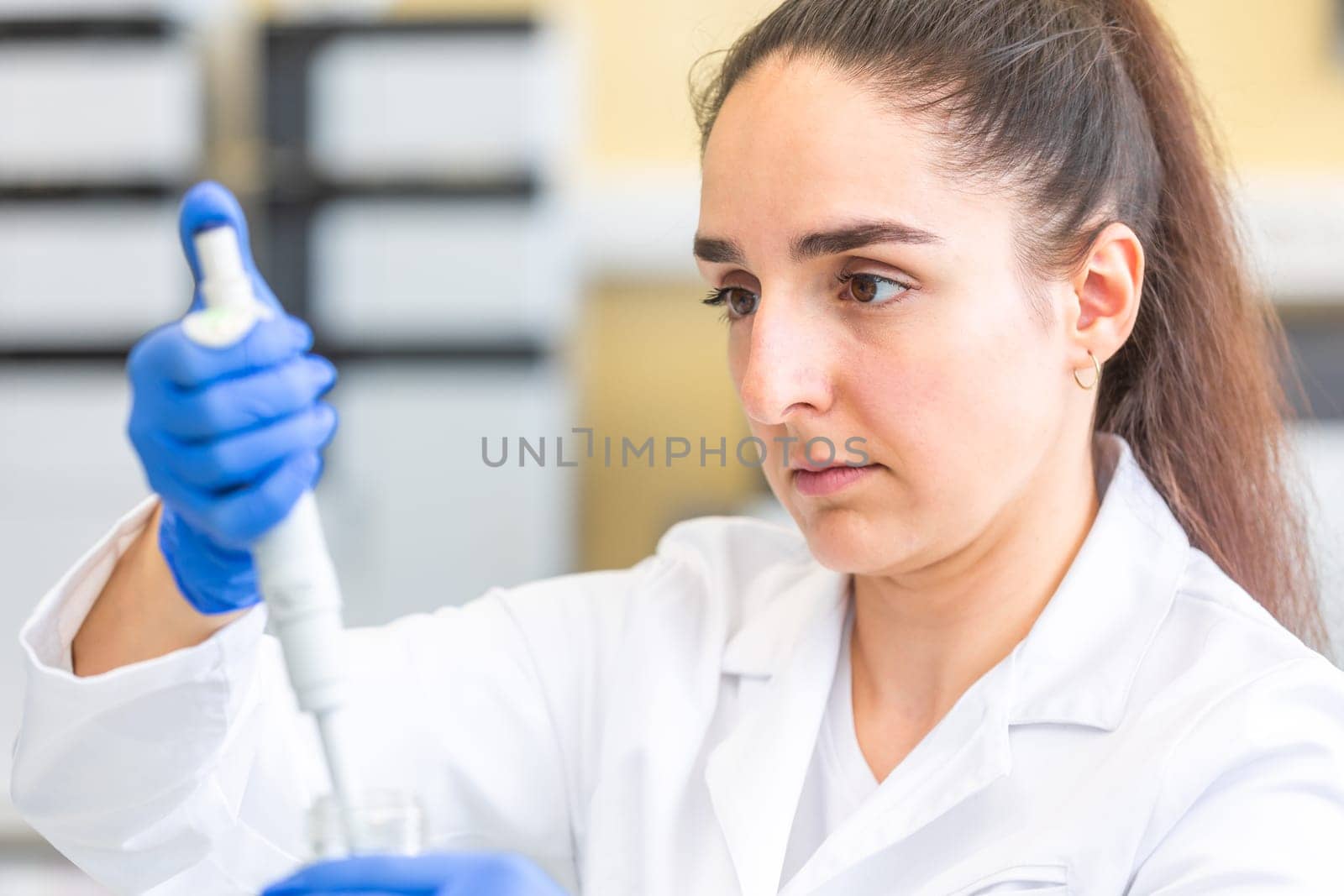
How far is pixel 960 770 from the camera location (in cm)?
89

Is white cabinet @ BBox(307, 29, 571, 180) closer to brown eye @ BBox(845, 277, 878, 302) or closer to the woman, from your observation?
the woman

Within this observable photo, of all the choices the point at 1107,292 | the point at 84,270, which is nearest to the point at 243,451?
the point at 1107,292

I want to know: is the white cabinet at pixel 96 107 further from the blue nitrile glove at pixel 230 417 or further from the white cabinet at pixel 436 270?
the blue nitrile glove at pixel 230 417

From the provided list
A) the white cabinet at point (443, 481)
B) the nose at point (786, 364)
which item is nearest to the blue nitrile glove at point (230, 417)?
the nose at point (786, 364)

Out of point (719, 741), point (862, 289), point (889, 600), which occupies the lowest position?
point (719, 741)

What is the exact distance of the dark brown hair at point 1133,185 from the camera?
3.03ft

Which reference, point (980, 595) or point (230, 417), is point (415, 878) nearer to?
point (230, 417)

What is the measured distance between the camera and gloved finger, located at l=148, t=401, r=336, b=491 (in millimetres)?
666

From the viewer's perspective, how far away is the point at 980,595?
0.99 metres

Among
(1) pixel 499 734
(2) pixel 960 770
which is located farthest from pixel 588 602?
(2) pixel 960 770

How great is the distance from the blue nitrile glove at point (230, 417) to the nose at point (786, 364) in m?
0.30

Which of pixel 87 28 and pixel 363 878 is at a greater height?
pixel 87 28

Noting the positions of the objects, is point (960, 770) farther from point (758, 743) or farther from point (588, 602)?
point (588, 602)

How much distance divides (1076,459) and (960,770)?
0.88ft
